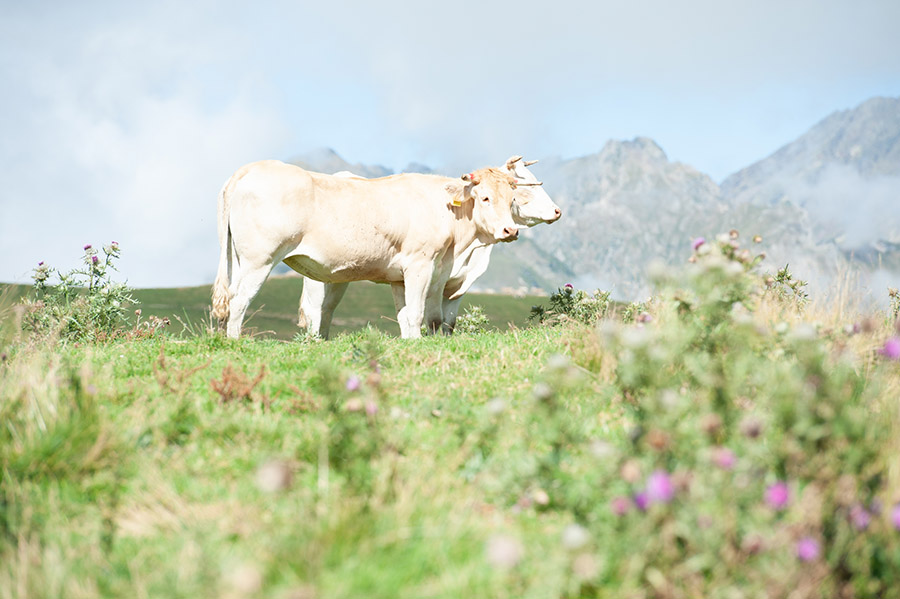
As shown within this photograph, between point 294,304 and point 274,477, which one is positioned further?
point 294,304

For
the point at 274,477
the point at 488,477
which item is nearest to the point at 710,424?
the point at 488,477

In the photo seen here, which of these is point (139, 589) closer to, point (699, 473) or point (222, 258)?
point (699, 473)

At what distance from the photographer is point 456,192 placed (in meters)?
11.3

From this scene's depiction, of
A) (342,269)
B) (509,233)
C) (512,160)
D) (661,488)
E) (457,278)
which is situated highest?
(512,160)

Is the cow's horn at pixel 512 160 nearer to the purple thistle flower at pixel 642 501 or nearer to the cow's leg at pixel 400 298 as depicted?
the cow's leg at pixel 400 298

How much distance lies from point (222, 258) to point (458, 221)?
379cm

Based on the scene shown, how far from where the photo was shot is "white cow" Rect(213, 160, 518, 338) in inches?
368

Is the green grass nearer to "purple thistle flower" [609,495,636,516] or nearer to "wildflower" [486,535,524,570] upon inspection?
"purple thistle flower" [609,495,636,516]

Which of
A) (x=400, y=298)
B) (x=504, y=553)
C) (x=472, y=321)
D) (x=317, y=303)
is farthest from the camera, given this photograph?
(x=472, y=321)

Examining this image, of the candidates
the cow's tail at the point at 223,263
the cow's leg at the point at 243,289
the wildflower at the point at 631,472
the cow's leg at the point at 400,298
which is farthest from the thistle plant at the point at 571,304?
the wildflower at the point at 631,472

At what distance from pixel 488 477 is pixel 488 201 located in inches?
311

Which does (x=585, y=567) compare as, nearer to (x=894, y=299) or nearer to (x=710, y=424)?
(x=710, y=424)

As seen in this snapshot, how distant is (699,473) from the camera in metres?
3.22

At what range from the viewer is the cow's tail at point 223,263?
9320 mm
